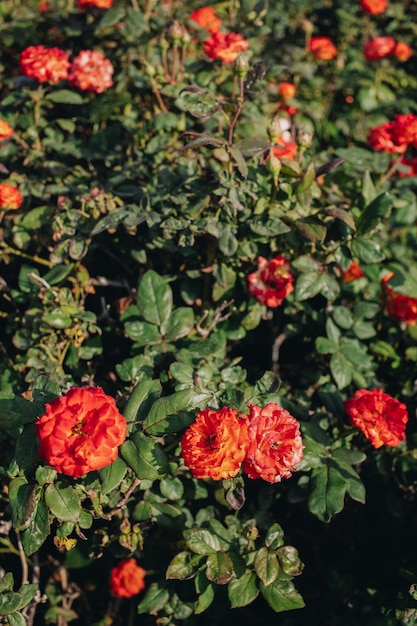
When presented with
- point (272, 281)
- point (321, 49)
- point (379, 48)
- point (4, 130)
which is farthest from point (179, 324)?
point (379, 48)

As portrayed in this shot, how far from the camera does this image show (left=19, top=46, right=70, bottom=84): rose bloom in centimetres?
196

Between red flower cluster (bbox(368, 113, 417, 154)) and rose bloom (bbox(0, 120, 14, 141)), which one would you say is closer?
rose bloom (bbox(0, 120, 14, 141))

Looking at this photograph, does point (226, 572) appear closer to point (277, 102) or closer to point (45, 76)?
point (45, 76)

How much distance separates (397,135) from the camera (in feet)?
6.51

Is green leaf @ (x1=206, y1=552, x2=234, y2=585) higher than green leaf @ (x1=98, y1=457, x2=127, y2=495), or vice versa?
green leaf @ (x1=98, y1=457, x2=127, y2=495)

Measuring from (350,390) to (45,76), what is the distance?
147 centimetres

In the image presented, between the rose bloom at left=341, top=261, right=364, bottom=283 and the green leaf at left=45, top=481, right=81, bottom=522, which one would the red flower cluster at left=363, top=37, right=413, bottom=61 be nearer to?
the rose bloom at left=341, top=261, right=364, bottom=283

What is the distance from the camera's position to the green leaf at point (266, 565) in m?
1.34

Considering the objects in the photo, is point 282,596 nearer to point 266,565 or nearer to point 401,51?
point 266,565

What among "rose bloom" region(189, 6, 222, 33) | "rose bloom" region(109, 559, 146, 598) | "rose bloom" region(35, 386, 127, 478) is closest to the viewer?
"rose bloom" region(35, 386, 127, 478)

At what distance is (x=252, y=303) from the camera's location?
5.83 ft

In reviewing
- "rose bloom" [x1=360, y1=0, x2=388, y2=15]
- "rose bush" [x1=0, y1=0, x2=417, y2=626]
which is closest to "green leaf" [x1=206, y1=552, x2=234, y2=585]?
→ "rose bush" [x1=0, y1=0, x2=417, y2=626]

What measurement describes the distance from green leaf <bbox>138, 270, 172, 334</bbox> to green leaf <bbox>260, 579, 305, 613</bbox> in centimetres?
71

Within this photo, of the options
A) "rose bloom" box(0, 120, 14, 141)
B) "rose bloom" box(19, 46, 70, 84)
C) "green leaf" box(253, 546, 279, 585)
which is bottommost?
"green leaf" box(253, 546, 279, 585)
